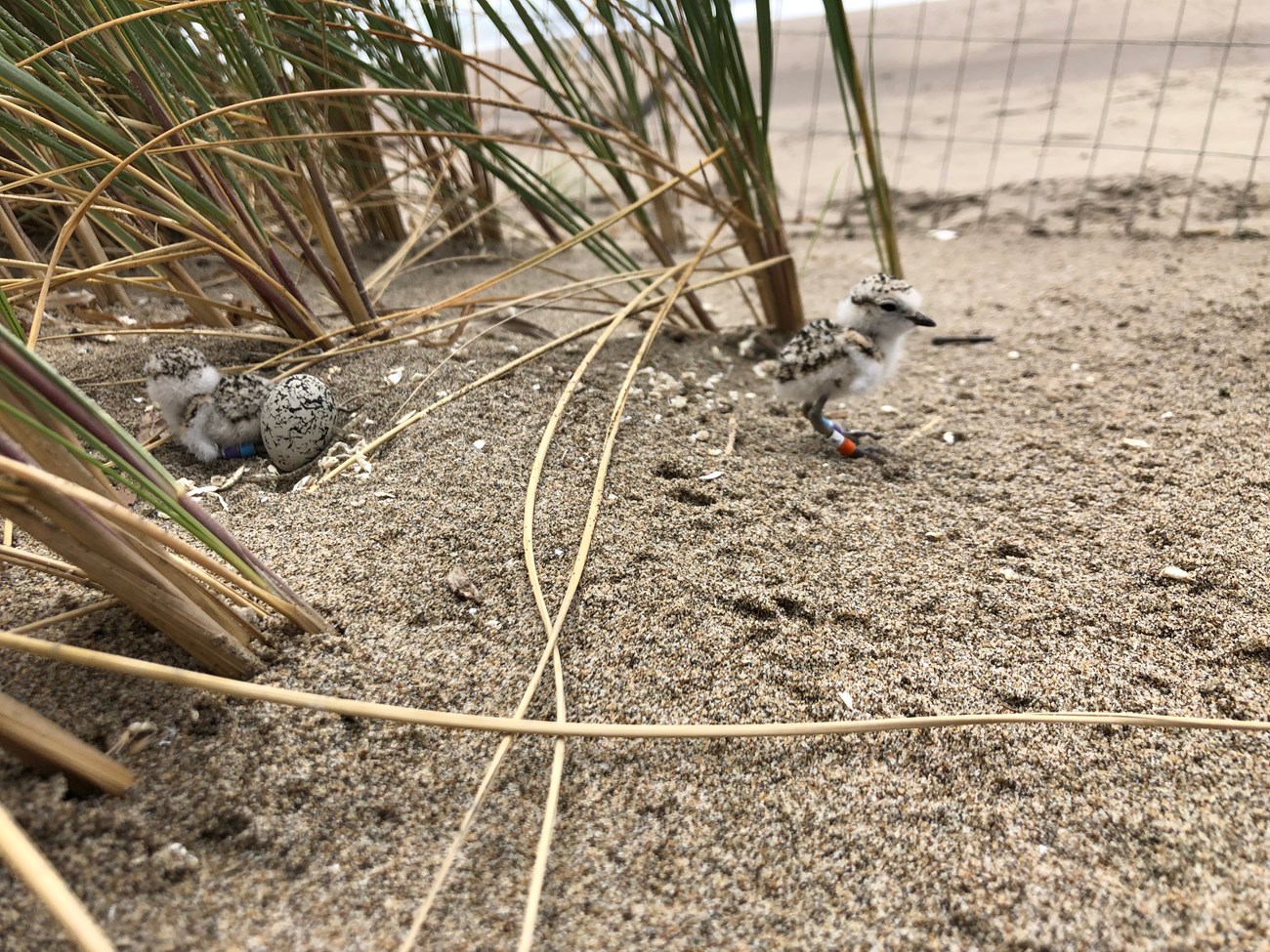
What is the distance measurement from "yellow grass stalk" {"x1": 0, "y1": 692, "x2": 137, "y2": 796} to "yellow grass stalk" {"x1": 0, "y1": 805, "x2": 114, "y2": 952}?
0.17 metres

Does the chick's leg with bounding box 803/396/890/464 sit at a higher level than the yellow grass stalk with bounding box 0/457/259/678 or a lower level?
lower

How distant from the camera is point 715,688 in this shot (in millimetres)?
1137

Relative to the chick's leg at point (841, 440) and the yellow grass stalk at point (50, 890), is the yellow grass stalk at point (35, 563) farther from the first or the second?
the chick's leg at point (841, 440)

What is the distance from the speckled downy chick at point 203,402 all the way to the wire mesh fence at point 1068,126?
5.85ft

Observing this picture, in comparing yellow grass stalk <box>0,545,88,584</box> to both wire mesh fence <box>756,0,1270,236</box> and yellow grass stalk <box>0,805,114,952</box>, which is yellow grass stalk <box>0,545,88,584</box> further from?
wire mesh fence <box>756,0,1270,236</box>

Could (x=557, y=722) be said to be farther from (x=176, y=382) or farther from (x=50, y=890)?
(x=176, y=382)

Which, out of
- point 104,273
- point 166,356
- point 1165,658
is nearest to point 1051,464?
point 1165,658

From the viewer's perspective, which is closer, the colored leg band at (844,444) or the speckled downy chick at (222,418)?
the speckled downy chick at (222,418)

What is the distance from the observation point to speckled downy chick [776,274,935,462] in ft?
6.13

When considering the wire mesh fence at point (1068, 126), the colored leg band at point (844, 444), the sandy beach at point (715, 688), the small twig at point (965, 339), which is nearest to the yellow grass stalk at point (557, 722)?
the sandy beach at point (715, 688)

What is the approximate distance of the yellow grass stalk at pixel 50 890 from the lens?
0.55 meters

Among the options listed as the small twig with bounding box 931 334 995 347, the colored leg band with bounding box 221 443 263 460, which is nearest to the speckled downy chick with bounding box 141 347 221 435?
the colored leg band with bounding box 221 443 263 460

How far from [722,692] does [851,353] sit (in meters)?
1.06

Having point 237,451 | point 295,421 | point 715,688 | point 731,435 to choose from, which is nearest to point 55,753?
point 715,688
